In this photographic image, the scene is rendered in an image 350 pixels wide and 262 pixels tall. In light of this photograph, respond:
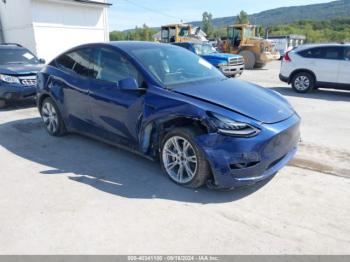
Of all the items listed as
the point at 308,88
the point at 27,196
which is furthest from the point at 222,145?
the point at 308,88

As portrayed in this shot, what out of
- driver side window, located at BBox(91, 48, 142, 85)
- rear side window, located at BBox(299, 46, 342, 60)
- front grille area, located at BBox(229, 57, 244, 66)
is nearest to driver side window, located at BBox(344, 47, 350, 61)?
rear side window, located at BBox(299, 46, 342, 60)

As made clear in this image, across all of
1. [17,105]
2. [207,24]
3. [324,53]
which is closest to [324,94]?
[324,53]

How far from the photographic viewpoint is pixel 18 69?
26.2 ft

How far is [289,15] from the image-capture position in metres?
133

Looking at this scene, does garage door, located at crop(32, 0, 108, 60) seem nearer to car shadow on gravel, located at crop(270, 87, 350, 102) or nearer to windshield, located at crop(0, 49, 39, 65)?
windshield, located at crop(0, 49, 39, 65)

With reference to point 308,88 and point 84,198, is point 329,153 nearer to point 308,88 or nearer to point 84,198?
point 84,198

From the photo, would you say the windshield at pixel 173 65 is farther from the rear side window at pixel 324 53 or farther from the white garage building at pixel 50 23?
the white garage building at pixel 50 23

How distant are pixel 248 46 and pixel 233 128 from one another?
1769 cm

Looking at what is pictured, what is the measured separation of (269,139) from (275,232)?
94cm

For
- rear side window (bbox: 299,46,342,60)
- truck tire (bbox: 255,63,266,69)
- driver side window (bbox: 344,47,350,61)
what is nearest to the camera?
driver side window (bbox: 344,47,350,61)

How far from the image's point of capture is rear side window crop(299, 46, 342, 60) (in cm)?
980

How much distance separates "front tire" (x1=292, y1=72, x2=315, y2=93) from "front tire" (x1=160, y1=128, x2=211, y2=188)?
8083 millimetres

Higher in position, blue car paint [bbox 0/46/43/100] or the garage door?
the garage door

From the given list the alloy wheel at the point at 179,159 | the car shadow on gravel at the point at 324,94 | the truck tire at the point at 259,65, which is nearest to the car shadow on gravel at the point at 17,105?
the alloy wheel at the point at 179,159
